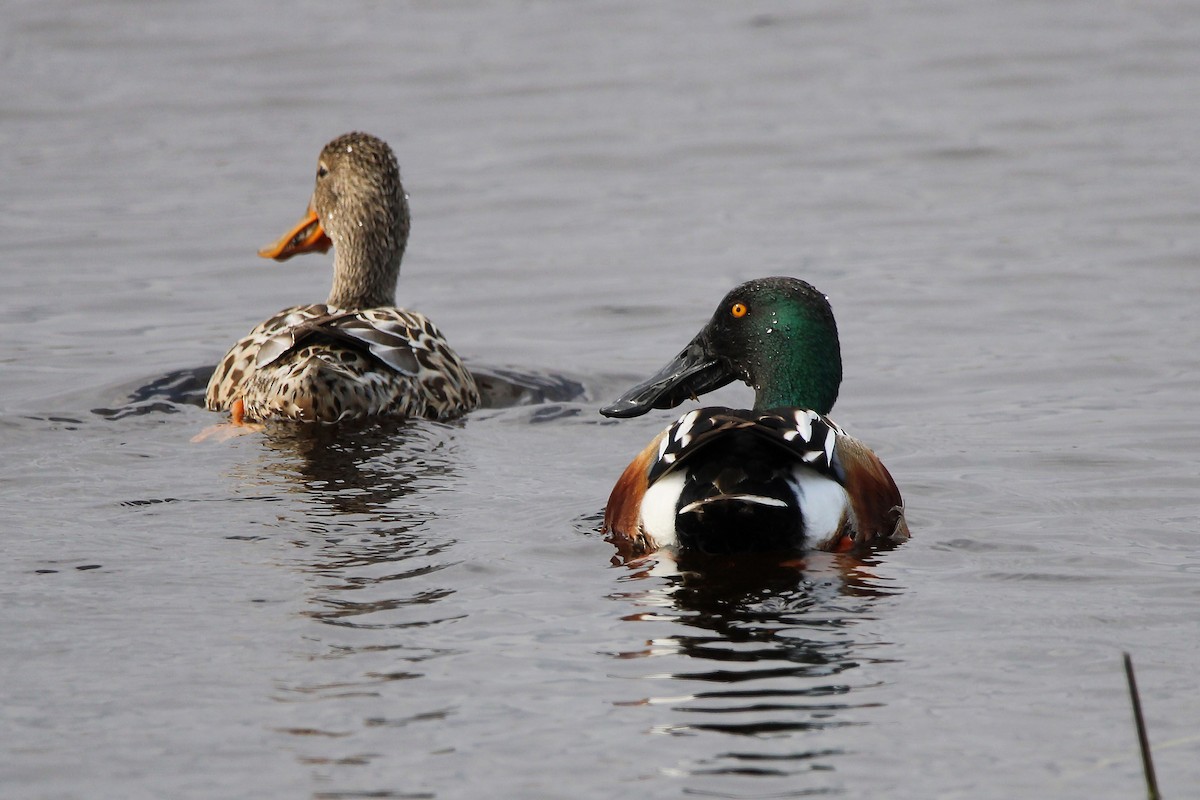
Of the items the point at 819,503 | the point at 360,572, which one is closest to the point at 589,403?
the point at 819,503

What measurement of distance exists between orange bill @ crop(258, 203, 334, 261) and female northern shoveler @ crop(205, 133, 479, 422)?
0.32 m

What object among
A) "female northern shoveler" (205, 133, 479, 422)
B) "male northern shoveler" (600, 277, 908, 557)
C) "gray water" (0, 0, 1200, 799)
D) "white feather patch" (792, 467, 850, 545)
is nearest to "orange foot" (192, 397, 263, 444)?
"female northern shoveler" (205, 133, 479, 422)

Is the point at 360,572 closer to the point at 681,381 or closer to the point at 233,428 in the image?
the point at 681,381

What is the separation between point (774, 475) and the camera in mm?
6410

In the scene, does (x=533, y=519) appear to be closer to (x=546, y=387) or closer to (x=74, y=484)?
(x=74, y=484)

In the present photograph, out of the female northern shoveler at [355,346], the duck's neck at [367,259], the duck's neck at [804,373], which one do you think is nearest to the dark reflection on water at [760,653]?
the duck's neck at [804,373]

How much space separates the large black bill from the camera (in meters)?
7.90

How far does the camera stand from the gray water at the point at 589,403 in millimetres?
4777

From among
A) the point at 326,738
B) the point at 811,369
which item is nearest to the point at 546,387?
the point at 811,369

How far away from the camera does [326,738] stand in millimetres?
4699

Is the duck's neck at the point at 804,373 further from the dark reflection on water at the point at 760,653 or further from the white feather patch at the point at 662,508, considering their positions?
the dark reflection on water at the point at 760,653

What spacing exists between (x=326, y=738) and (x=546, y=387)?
5.60m

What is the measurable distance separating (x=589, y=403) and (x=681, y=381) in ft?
6.73

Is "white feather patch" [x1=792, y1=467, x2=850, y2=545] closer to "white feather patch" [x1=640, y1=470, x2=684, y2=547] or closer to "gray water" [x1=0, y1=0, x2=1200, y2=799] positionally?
"gray water" [x1=0, y1=0, x2=1200, y2=799]
